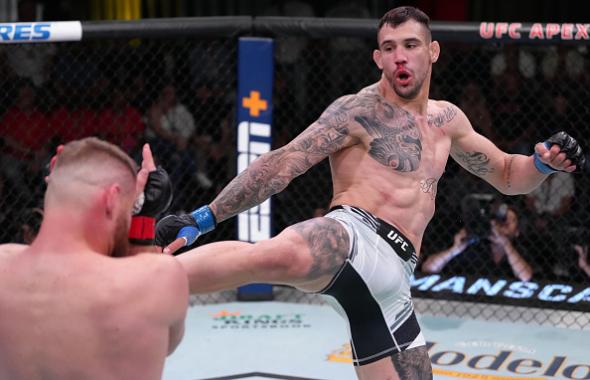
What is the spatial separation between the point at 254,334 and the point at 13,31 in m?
1.76

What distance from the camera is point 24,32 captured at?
4.38m

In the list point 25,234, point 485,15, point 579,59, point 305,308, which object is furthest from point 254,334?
point 485,15

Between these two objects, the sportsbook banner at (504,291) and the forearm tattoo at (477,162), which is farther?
the sportsbook banner at (504,291)

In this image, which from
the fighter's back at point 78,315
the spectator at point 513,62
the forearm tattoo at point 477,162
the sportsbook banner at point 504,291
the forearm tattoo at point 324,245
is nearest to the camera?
the fighter's back at point 78,315

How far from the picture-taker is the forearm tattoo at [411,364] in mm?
2697

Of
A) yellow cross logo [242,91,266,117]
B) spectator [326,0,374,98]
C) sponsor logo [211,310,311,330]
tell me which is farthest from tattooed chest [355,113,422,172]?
spectator [326,0,374,98]

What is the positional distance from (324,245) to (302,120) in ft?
8.56

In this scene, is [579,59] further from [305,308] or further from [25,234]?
[25,234]

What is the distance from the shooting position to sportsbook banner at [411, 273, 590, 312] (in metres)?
4.56

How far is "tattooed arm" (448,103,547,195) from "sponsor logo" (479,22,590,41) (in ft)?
4.37

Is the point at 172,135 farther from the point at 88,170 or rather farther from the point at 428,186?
the point at 88,170

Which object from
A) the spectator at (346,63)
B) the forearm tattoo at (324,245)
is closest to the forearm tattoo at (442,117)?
the forearm tattoo at (324,245)

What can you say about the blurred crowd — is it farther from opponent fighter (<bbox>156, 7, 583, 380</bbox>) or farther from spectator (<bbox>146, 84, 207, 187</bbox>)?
opponent fighter (<bbox>156, 7, 583, 380</bbox>)

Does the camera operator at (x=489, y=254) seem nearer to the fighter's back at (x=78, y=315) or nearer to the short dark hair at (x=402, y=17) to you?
the short dark hair at (x=402, y=17)
